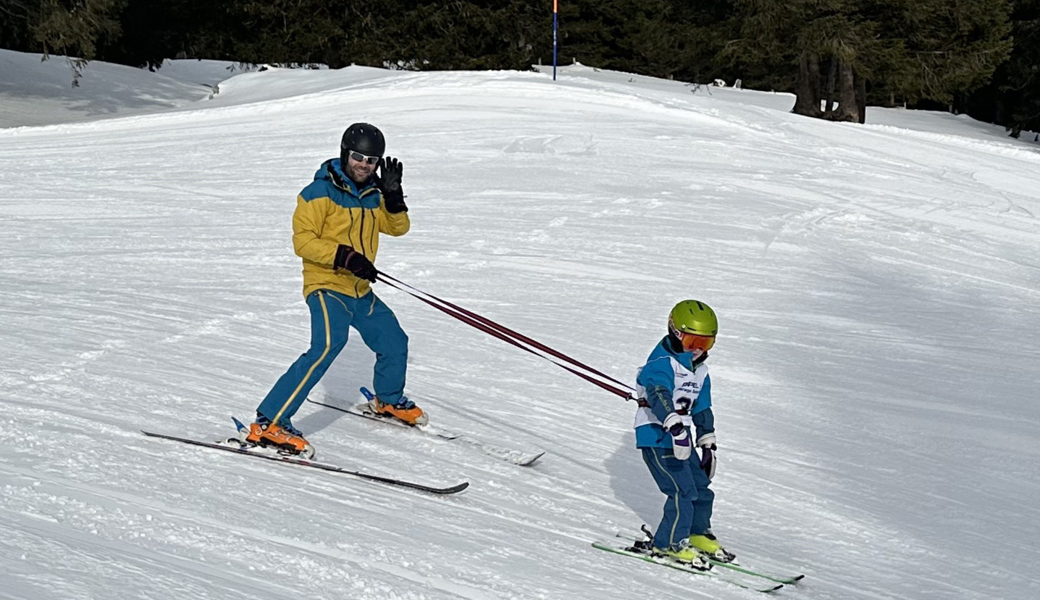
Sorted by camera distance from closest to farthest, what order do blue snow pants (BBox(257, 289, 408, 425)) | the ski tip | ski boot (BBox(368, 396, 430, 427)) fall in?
blue snow pants (BBox(257, 289, 408, 425)), the ski tip, ski boot (BBox(368, 396, 430, 427))

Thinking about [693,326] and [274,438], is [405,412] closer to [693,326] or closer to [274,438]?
[274,438]

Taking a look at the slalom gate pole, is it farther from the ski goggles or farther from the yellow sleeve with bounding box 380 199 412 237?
the ski goggles

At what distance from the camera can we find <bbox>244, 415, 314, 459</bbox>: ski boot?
21.0 feet

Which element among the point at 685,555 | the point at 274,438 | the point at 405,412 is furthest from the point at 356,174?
the point at 685,555

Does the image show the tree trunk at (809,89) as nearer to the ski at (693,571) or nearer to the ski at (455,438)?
the ski at (455,438)

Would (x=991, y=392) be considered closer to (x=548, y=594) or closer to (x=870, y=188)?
(x=548, y=594)

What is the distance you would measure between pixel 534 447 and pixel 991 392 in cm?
394

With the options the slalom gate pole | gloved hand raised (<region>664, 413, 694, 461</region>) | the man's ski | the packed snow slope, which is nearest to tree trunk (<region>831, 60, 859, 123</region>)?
the packed snow slope

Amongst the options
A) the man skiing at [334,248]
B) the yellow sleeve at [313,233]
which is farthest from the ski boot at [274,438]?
the yellow sleeve at [313,233]

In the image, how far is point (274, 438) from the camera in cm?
641

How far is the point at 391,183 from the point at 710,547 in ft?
8.12

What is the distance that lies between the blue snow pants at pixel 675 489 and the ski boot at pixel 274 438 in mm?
1862

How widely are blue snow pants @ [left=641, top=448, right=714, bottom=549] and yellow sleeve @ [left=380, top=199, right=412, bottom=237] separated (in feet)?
6.27

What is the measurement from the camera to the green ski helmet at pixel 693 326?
5.51 meters
